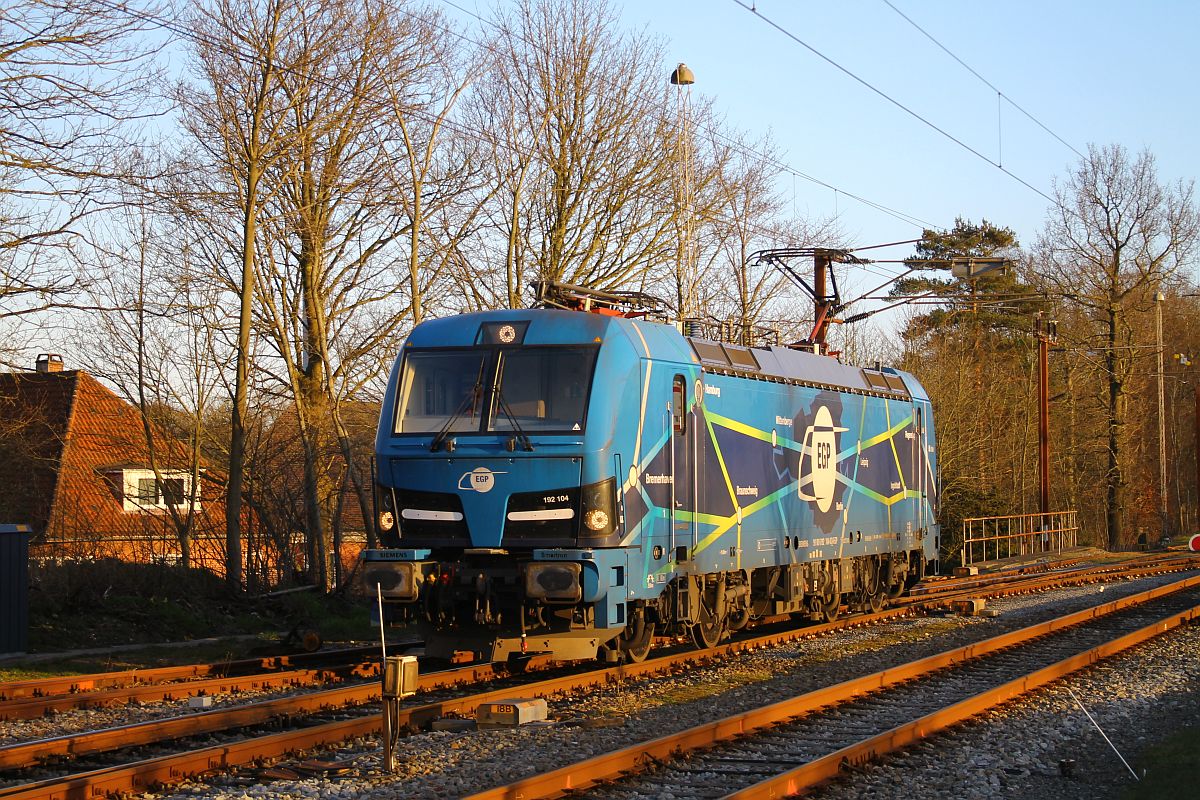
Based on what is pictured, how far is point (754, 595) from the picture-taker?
16750 mm

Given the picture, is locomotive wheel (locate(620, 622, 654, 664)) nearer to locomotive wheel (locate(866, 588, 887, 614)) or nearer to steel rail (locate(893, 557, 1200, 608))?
locomotive wheel (locate(866, 588, 887, 614))

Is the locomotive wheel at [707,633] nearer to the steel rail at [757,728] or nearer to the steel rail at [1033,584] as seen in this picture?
the steel rail at [757,728]

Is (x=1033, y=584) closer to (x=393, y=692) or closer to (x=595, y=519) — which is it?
(x=595, y=519)

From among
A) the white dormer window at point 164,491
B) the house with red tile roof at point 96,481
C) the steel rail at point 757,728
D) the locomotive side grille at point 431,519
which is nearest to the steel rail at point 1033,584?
the steel rail at point 757,728

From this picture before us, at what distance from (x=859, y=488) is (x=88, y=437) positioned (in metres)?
20.7

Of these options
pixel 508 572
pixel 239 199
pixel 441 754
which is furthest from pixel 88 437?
pixel 441 754

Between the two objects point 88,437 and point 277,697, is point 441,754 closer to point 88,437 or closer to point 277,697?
point 277,697

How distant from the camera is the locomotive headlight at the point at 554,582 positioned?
38.5 ft

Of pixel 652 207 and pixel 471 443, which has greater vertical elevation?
pixel 652 207

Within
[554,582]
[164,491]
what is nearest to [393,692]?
[554,582]

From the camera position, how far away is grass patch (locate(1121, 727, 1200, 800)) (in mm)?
8320

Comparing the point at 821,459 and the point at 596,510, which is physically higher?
the point at 821,459

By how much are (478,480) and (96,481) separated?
2003cm

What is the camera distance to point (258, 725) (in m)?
10.5
